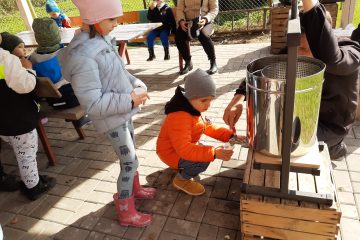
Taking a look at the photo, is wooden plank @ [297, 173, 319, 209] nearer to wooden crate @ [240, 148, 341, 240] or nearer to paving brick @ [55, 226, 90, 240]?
wooden crate @ [240, 148, 341, 240]

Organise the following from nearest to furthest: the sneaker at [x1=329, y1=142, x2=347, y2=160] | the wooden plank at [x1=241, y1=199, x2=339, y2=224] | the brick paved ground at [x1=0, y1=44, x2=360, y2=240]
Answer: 1. the wooden plank at [x1=241, y1=199, x2=339, y2=224]
2. the brick paved ground at [x1=0, y1=44, x2=360, y2=240]
3. the sneaker at [x1=329, y1=142, x2=347, y2=160]

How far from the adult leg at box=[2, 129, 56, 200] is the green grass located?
32.5 feet

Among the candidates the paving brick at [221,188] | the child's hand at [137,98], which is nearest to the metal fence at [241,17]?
the paving brick at [221,188]

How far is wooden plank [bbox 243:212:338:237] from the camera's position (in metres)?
1.89

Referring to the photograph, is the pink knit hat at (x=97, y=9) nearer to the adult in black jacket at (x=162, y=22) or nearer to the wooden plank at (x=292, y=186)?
the wooden plank at (x=292, y=186)

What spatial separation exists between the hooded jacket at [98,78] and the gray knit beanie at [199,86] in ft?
1.54

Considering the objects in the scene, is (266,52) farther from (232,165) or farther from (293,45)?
(293,45)

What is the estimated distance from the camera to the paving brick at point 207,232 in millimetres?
2357

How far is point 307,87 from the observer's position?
5.61 feet

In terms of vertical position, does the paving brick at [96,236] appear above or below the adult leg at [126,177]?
below

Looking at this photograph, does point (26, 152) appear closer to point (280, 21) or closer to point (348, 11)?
point (280, 21)

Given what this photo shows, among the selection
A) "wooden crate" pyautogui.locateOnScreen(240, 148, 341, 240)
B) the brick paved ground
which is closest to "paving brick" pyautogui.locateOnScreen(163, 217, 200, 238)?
the brick paved ground

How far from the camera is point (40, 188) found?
3.03 metres

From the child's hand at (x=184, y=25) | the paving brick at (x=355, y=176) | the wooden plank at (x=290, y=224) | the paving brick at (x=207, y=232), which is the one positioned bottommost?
the paving brick at (x=355, y=176)
